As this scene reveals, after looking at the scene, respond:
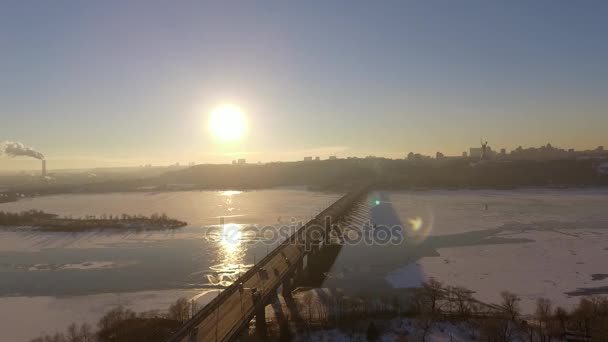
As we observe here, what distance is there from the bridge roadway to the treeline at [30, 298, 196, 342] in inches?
84.7

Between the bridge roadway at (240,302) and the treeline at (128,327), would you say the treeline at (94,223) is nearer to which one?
the bridge roadway at (240,302)

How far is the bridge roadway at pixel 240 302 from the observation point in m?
17.0

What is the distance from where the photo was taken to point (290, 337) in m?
20.4

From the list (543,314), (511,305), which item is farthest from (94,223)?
(543,314)

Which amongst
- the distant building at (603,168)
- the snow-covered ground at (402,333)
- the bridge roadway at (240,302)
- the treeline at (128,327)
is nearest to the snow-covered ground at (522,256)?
the snow-covered ground at (402,333)

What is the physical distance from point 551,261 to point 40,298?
119 feet

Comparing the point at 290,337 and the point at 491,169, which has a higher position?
the point at 491,169

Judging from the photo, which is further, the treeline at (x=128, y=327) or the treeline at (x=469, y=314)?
the treeline at (x=469, y=314)

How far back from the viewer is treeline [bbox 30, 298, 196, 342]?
19.4 metres

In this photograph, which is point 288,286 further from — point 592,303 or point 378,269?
point 592,303

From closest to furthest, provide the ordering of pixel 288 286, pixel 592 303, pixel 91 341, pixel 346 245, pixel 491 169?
pixel 91 341 < pixel 592 303 < pixel 288 286 < pixel 346 245 < pixel 491 169

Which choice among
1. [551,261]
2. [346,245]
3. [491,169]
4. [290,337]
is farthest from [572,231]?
[491,169]
